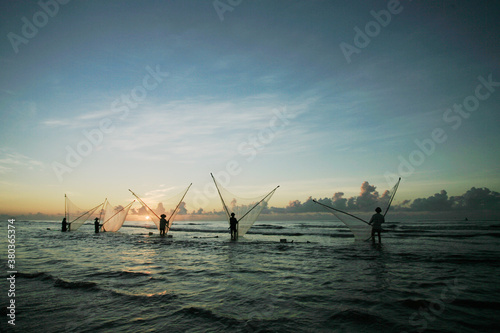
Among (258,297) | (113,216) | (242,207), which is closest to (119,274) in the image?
(258,297)

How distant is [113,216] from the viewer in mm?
35375

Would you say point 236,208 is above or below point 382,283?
above

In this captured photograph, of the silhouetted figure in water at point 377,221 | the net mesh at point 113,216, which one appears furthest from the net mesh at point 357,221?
the net mesh at point 113,216

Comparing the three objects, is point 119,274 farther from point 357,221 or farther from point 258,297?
point 357,221

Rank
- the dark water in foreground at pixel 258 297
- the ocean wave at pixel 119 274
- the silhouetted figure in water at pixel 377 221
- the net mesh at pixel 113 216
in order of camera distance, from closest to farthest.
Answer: the dark water in foreground at pixel 258 297
the ocean wave at pixel 119 274
the silhouetted figure in water at pixel 377 221
the net mesh at pixel 113 216

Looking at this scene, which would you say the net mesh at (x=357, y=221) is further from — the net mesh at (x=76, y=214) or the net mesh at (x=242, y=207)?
the net mesh at (x=76, y=214)

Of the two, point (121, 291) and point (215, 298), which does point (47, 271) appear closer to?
point (121, 291)

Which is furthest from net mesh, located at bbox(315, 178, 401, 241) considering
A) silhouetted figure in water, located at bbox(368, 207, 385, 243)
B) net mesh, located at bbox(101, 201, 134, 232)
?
net mesh, located at bbox(101, 201, 134, 232)

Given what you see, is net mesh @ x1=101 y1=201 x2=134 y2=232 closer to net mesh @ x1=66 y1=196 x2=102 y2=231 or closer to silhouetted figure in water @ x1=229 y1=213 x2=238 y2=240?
net mesh @ x1=66 y1=196 x2=102 y2=231

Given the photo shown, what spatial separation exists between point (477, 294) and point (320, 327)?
19.0 ft

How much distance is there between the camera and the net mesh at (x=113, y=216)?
33.9 m

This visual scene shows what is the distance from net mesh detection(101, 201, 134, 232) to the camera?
33.9m

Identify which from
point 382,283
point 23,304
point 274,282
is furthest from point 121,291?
point 382,283

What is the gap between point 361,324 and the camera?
5.31 m
